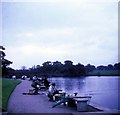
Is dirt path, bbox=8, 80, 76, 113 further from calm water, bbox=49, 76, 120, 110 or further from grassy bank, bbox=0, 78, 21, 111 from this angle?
calm water, bbox=49, 76, 120, 110

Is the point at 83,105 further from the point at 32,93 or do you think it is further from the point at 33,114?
the point at 32,93

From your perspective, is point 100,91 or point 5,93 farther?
point 100,91

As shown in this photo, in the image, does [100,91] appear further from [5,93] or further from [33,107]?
[33,107]

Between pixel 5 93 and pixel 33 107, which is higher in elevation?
pixel 5 93

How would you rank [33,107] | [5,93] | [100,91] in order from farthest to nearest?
[100,91], [5,93], [33,107]

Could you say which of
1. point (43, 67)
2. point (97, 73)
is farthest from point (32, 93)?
point (97, 73)

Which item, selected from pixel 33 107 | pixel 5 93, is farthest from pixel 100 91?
pixel 33 107

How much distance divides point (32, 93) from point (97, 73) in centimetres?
10361

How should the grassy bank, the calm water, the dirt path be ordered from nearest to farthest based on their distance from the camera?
the dirt path
the grassy bank
the calm water

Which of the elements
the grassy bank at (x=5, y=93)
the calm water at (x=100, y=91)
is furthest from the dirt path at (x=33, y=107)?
the calm water at (x=100, y=91)

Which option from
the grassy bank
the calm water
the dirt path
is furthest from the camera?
the calm water

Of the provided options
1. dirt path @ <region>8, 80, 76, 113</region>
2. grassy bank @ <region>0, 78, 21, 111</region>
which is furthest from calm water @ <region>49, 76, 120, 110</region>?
grassy bank @ <region>0, 78, 21, 111</region>

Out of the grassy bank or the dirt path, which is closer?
the dirt path

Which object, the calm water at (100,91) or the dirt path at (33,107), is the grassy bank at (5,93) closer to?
the dirt path at (33,107)
